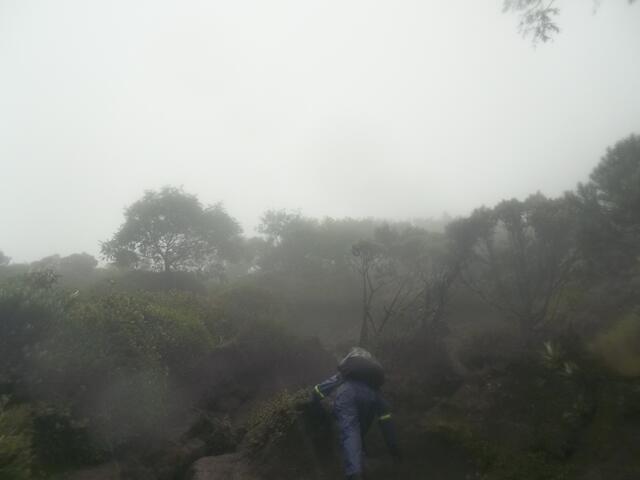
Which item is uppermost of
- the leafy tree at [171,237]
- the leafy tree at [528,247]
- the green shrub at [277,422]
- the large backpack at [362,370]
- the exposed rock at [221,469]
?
the leafy tree at [171,237]

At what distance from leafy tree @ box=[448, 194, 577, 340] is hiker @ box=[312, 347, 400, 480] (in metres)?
6.74

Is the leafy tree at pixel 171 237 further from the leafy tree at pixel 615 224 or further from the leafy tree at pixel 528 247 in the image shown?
the leafy tree at pixel 615 224

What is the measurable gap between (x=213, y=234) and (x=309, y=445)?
21.1 meters

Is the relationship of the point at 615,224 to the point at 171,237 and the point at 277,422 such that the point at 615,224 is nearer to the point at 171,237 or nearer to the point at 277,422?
the point at 277,422

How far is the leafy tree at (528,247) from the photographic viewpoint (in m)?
12.9

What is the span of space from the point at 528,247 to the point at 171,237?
2044cm

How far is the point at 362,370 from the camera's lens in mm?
7684

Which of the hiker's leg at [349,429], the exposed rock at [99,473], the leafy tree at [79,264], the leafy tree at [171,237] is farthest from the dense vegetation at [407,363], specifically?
the leafy tree at [79,264]

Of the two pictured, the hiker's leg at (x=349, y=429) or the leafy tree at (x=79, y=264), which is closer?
the hiker's leg at (x=349, y=429)

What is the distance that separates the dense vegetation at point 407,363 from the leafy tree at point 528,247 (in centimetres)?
6

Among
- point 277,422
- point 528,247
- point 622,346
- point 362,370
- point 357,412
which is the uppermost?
point 528,247

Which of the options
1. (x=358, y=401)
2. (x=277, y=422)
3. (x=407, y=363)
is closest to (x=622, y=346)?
(x=407, y=363)

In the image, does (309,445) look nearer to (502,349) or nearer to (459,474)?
(459,474)

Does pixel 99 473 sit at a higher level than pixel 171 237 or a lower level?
lower
